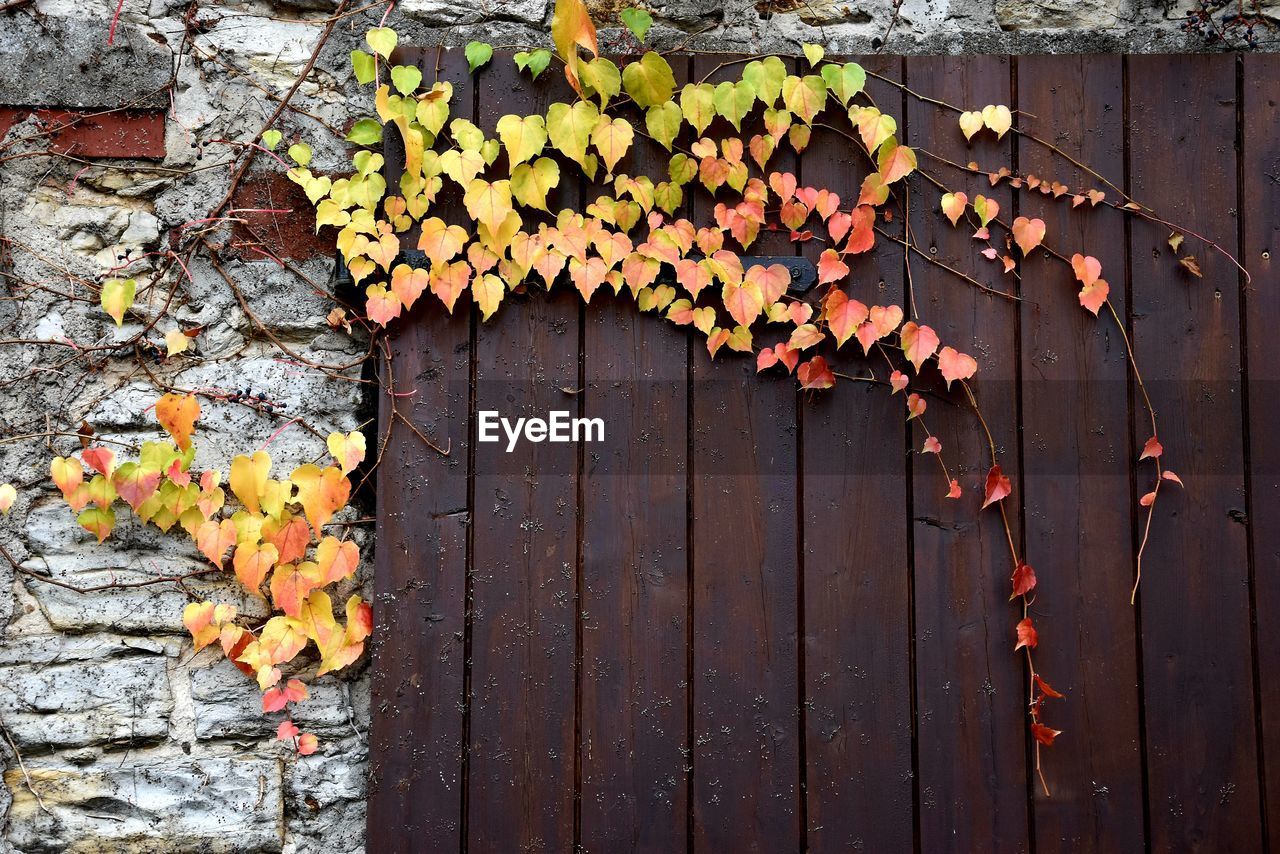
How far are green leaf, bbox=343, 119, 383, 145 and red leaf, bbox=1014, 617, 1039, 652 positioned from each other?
5.05 ft

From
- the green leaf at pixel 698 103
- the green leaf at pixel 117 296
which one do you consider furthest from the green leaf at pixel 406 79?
the green leaf at pixel 117 296

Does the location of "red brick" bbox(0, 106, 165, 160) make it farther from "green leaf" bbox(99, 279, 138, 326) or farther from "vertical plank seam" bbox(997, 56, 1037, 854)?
"vertical plank seam" bbox(997, 56, 1037, 854)

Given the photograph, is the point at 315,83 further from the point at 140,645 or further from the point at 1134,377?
the point at 1134,377

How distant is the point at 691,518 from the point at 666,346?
0.34m

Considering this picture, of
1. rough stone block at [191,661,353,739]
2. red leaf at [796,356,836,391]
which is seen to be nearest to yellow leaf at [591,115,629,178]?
red leaf at [796,356,836,391]

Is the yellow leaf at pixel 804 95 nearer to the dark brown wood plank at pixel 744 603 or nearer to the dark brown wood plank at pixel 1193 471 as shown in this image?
the dark brown wood plank at pixel 744 603

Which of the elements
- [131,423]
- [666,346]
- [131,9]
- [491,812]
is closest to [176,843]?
[491,812]

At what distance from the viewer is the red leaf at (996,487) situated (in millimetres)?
1567

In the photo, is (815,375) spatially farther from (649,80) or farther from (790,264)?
(649,80)

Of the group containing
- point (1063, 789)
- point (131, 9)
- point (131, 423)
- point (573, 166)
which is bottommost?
point (1063, 789)

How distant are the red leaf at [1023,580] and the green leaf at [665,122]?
104cm

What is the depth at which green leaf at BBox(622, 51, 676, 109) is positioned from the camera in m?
1.59

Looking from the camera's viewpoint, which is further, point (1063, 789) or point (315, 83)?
point (315, 83)

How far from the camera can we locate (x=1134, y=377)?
1.61 m
